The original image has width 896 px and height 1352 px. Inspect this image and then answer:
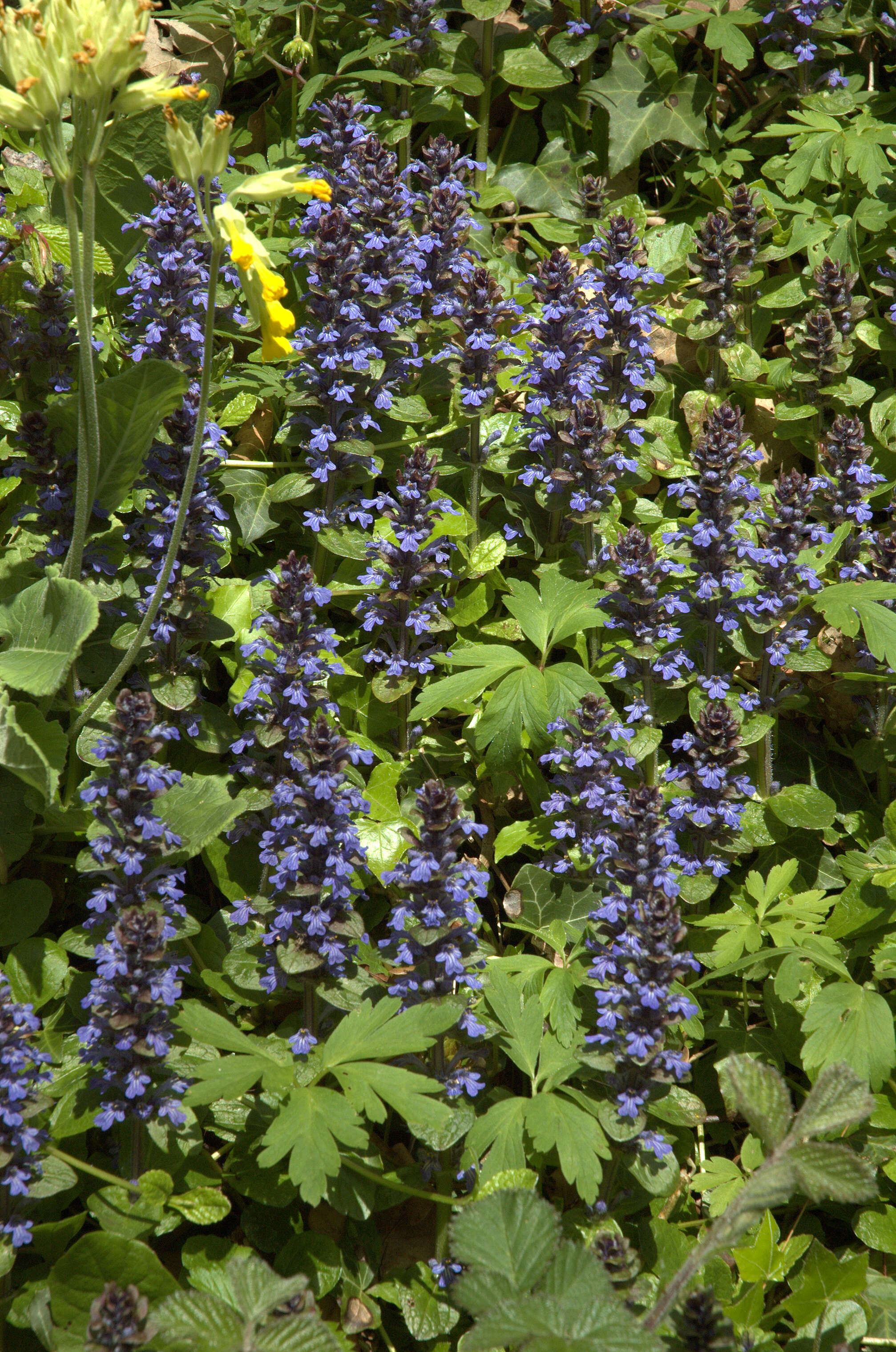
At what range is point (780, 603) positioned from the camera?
341 cm

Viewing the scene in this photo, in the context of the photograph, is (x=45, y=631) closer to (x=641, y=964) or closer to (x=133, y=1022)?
(x=133, y=1022)

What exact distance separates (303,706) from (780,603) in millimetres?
1556

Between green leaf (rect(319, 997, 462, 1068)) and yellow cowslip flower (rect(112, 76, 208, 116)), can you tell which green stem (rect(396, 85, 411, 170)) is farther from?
green leaf (rect(319, 997, 462, 1068))

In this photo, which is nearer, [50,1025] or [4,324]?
[50,1025]

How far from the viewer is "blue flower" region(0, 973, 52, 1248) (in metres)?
2.38

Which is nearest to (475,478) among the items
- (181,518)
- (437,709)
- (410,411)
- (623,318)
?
(410,411)

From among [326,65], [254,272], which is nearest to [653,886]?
[254,272]

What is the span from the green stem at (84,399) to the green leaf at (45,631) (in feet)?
0.40

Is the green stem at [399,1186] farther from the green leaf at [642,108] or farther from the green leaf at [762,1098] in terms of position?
the green leaf at [642,108]

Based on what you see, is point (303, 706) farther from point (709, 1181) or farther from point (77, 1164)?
point (709, 1181)

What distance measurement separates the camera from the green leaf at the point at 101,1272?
2445mm

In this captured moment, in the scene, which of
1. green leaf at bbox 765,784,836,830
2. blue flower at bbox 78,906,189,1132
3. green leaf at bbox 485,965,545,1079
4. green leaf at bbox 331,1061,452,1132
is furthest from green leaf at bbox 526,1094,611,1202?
green leaf at bbox 765,784,836,830

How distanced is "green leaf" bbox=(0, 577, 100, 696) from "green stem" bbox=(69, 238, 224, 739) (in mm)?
133

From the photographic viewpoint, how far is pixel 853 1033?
2791mm
